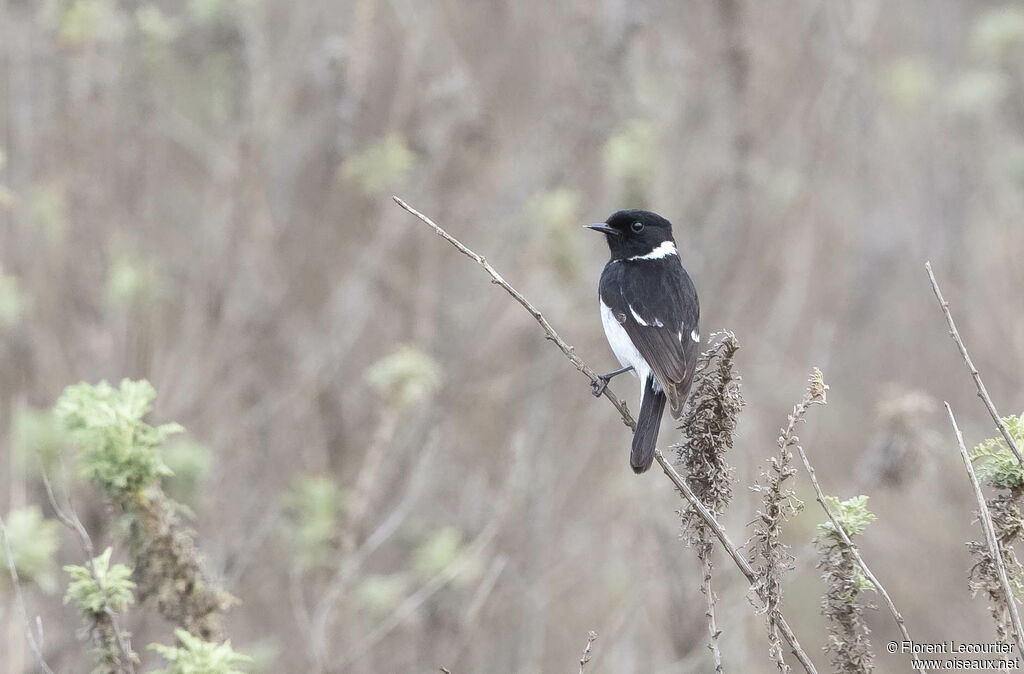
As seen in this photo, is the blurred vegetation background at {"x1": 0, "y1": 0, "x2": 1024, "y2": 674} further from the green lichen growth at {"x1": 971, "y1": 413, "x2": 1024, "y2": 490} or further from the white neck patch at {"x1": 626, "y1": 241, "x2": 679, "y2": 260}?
the green lichen growth at {"x1": 971, "y1": 413, "x2": 1024, "y2": 490}

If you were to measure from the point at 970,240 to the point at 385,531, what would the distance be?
6462 millimetres

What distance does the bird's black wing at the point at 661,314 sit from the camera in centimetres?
380

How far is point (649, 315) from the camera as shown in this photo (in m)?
4.18

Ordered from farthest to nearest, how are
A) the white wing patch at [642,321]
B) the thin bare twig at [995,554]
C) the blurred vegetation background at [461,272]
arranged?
1. the blurred vegetation background at [461,272]
2. the white wing patch at [642,321]
3. the thin bare twig at [995,554]

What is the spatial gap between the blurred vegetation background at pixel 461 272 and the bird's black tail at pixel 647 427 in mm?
665

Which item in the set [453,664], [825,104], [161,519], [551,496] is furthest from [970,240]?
[161,519]

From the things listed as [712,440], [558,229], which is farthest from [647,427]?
[558,229]

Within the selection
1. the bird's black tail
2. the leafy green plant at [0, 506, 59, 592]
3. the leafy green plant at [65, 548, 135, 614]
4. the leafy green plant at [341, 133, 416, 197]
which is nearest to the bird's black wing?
the bird's black tail

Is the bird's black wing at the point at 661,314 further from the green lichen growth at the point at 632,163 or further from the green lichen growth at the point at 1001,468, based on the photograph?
the green lichen growth at the point at 1001,468

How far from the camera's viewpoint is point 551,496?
616cm

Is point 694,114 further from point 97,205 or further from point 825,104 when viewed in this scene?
point 97,205

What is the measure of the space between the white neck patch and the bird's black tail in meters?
0.84

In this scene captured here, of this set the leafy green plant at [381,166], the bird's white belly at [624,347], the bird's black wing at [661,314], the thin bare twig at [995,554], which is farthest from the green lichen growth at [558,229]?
the thin bare twig at [995,554]

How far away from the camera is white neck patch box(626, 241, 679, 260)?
4.73 m
